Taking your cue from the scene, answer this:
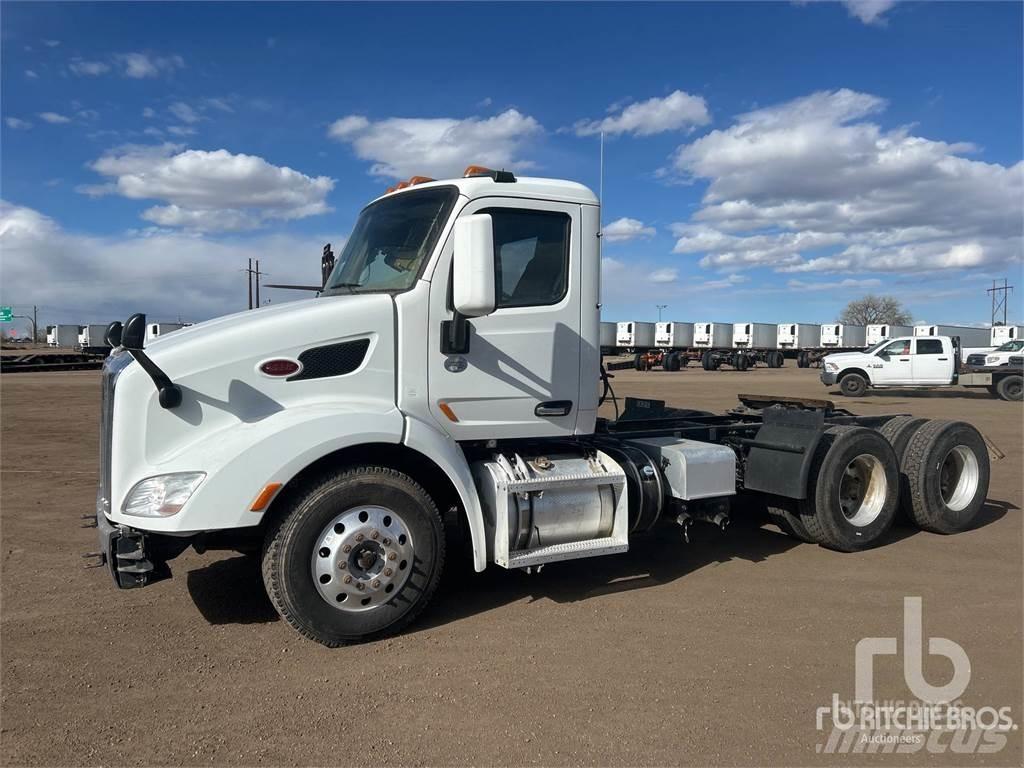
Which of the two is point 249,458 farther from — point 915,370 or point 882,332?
point 882,332

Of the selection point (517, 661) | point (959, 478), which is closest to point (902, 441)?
point (959, 478)

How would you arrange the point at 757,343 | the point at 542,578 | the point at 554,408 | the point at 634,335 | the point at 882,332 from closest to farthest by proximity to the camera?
1. the point at 554,408
2. the point at 542,578
3. the point at 634,335
4. the point at 757,343
5. the point at 882,332

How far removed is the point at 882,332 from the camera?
56.4 m

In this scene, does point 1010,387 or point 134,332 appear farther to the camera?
point 1010,387

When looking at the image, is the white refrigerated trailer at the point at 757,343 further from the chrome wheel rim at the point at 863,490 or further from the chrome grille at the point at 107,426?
the chrome grille at the point at 107,426

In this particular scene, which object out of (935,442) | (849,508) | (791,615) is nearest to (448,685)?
(791,615)

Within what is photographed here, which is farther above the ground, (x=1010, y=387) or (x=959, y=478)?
(x=1010, y=387)

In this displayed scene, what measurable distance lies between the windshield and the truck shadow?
2182mm

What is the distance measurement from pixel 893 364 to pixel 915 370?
2.20 ft

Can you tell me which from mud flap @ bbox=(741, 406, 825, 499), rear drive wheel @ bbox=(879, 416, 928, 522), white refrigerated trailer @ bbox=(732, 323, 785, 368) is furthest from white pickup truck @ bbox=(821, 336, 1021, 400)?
white refrigerated trailer @ bbox=(732, 323, 785, 368)

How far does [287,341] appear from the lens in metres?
4.42

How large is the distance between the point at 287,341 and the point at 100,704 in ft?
6.85

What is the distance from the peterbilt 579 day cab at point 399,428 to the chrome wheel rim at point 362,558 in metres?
0.01

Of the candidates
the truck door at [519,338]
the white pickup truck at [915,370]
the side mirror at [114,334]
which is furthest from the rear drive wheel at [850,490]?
the white pickup truck at [915,370]
